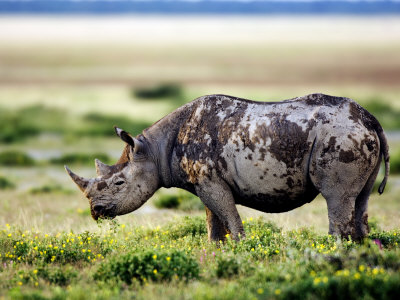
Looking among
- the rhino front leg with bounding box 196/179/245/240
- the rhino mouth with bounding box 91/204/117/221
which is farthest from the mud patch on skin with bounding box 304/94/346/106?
the rhino mouth with bounding box 91/204/117/221

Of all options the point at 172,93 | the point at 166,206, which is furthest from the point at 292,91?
the point at 166,206

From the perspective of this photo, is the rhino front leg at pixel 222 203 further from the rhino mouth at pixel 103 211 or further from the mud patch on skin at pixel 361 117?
the mud patch on skin at pixel 361 117

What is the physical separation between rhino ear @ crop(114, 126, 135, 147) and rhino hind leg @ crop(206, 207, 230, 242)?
162 cm

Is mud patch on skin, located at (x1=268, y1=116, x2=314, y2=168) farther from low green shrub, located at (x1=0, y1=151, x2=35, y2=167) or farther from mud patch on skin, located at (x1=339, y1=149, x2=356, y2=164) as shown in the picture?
low green shrub, located at (x1=0, y1=151, x2=35, y2=167)

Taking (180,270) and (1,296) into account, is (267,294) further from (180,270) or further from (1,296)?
(1,296)

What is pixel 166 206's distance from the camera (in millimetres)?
16266

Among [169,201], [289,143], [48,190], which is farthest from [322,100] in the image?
[48,190]

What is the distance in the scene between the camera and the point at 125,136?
32.2ft

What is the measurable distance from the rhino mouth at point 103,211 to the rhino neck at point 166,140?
86 cm

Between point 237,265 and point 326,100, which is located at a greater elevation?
point 326,100

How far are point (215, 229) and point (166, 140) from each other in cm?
157

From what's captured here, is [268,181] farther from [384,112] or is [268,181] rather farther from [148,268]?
[384,112]

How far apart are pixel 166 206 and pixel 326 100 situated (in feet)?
24.8

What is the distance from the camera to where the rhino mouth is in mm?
10094
